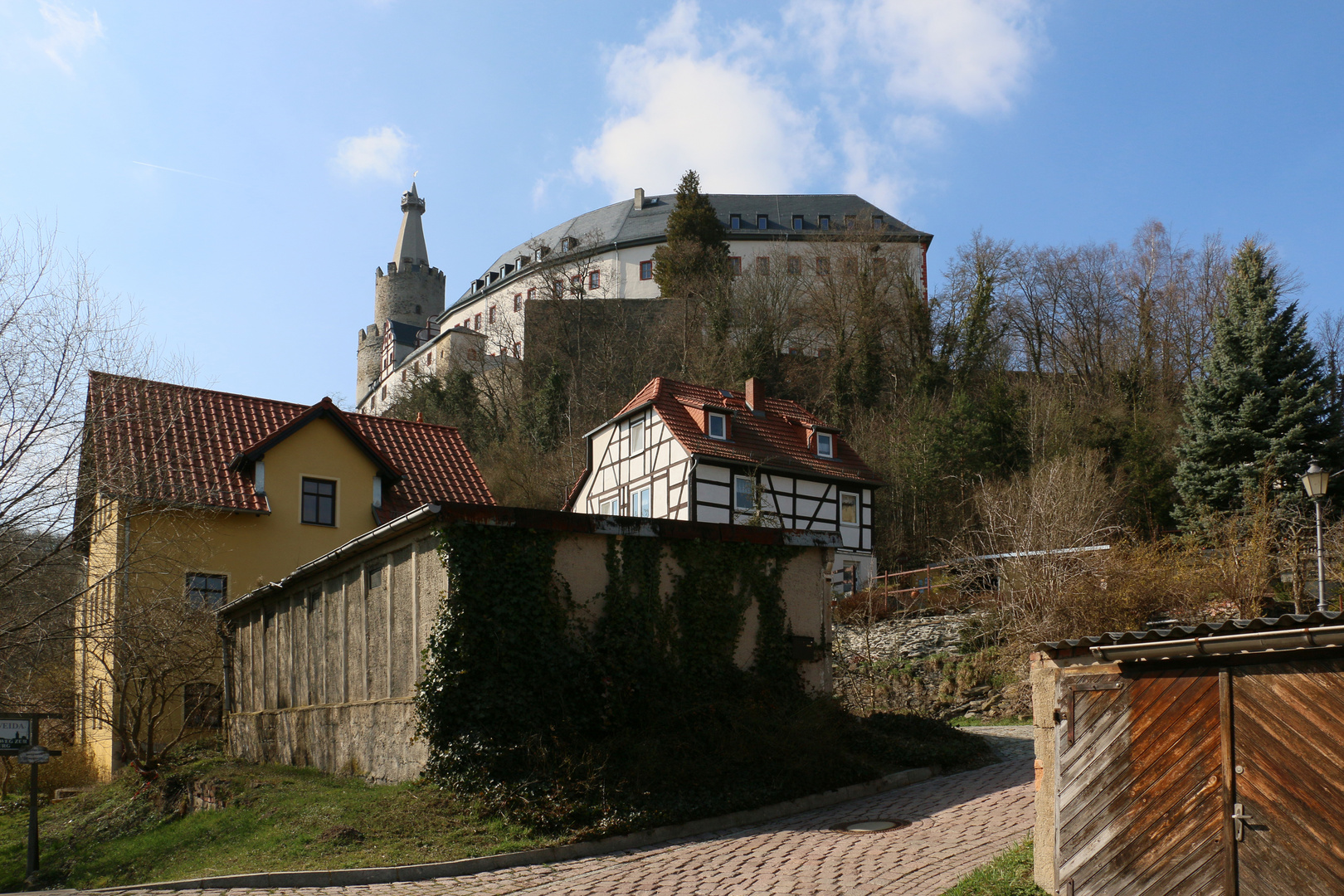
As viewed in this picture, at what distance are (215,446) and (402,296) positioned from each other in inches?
3251

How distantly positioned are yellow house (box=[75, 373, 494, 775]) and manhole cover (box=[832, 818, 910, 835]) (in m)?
10.5

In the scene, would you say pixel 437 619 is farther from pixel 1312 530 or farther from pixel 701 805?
pixel 1312 530

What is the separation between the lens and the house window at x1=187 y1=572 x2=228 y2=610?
64.9 feet

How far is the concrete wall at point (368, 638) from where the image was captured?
12.6 m

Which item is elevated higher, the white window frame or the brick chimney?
the brick chimney

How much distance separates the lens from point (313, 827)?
10.7 meters

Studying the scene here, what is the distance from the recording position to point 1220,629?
6.99 metres

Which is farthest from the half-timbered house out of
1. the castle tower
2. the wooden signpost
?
the castle tower

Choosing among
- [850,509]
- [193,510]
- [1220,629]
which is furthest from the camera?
[850,509]

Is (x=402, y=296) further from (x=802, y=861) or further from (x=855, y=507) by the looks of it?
(x=802, y=861)

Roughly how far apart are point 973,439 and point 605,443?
12.7 metres

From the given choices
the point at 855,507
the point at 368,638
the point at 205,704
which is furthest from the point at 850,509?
the point at 368,638

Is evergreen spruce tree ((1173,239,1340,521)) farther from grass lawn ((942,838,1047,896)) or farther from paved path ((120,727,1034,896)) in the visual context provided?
grass lawn ((942,838,1047,896))

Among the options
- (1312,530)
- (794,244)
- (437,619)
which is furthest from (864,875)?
(794,244)
